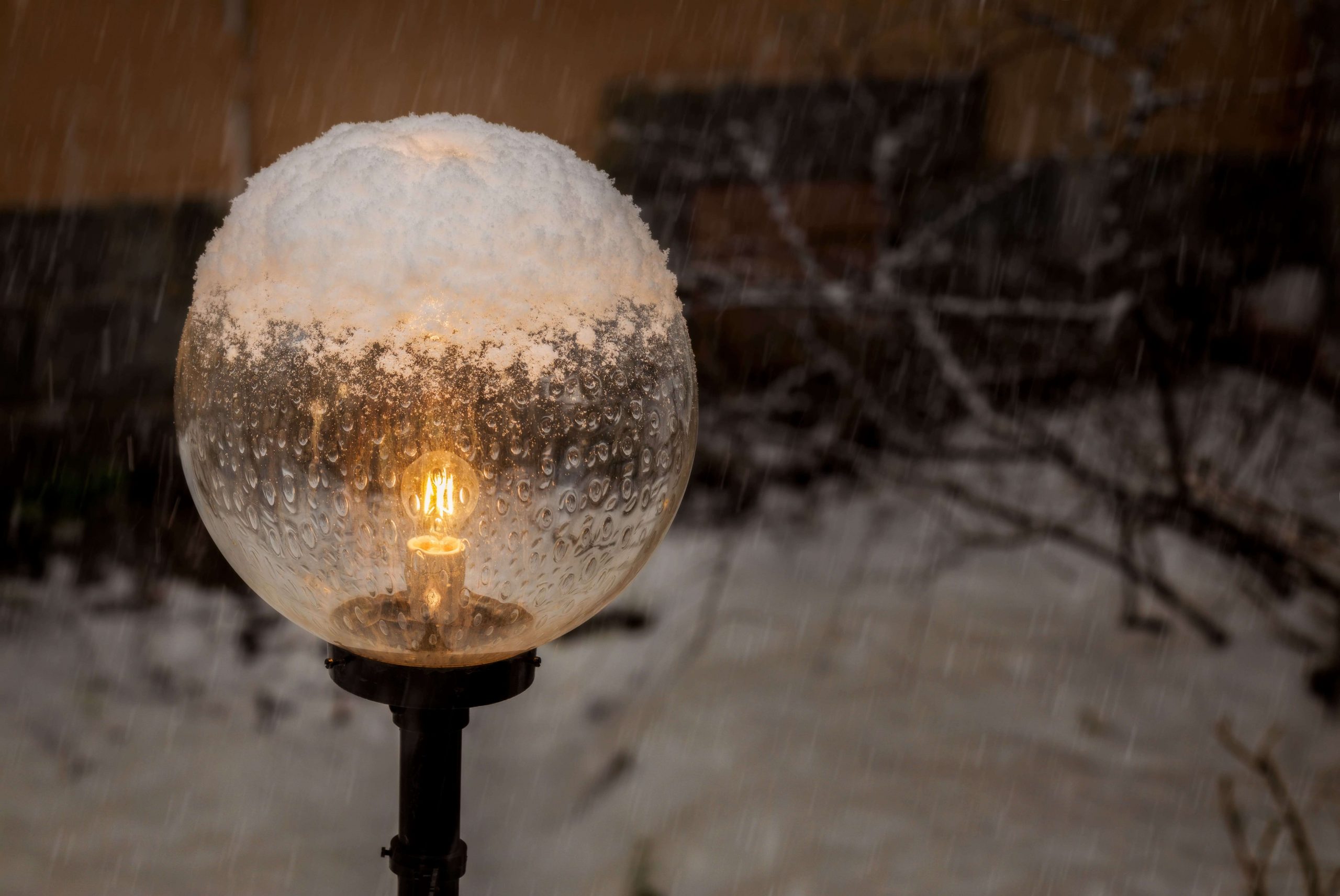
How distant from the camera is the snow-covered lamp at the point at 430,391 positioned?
0.60 meters

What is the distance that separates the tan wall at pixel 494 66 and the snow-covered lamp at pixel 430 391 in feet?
6.64

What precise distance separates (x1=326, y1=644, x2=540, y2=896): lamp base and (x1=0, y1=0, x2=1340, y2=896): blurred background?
45.6 inches

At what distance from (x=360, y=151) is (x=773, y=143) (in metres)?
2.26

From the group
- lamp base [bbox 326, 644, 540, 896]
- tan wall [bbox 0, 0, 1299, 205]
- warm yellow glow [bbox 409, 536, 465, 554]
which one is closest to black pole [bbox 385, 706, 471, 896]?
lamp base [bbox 326, 644, 540, 896]

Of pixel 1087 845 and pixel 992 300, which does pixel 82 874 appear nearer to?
pixel 1087 845

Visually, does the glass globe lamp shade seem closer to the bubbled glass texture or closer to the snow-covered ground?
the bubbled glass texture

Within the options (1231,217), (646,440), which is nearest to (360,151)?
(646,440)

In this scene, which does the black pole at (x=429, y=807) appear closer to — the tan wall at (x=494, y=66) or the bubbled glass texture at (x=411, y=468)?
the bubbled glass texture at (x=411, y=468)

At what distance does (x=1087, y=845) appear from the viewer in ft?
6.01

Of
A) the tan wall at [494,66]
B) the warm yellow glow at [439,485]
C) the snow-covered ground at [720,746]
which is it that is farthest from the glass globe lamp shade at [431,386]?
the tan wall at [494,66]

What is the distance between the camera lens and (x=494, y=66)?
100 inches

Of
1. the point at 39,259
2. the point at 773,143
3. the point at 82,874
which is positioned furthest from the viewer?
the point at 773,143

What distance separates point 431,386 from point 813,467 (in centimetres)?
246

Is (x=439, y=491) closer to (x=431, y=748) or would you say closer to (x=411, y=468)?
(x=411, y=468)
